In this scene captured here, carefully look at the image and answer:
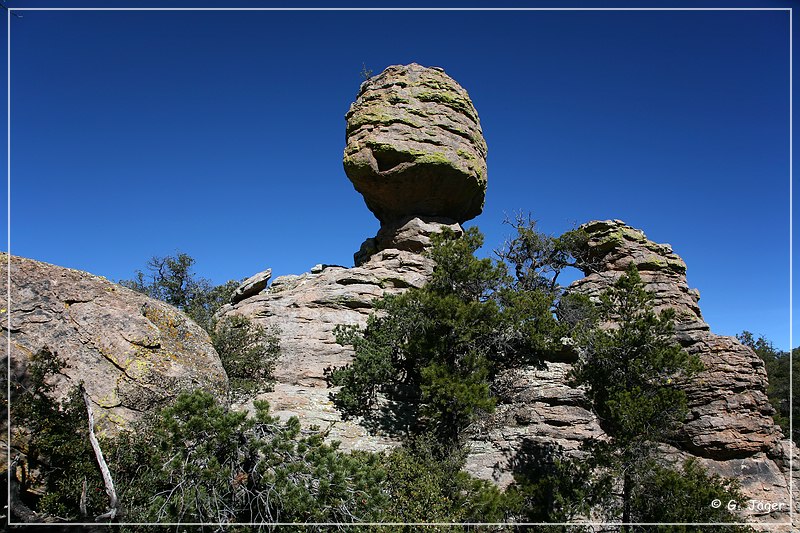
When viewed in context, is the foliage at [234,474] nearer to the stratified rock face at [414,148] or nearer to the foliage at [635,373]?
the foliage at [635,373]

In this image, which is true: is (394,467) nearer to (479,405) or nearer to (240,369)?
(479,405)

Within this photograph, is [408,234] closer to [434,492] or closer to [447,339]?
[447,339]

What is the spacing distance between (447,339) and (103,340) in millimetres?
9463

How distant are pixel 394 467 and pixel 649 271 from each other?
1655 centimetres

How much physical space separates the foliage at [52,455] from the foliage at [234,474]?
1.78 feet

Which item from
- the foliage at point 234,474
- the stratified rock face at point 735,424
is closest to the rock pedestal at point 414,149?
the stratified rock face at point 735,424

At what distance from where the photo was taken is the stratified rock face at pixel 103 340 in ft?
33.6

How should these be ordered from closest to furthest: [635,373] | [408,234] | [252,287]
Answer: [635,373], [252,287], [408,234]

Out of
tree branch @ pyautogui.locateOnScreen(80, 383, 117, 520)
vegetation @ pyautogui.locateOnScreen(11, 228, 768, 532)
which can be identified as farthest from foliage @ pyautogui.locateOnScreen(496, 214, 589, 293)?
tree branch @ pyautogui.locateOnScreen(80, 383, 117, 520)

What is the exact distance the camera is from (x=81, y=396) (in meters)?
9.89

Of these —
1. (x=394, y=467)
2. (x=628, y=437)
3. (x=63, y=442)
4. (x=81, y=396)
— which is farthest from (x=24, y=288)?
(x=628, y=437)

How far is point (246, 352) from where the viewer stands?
54.8ft

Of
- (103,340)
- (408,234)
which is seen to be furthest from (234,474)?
(408,234)

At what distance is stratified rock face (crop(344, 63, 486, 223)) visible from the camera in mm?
24016
